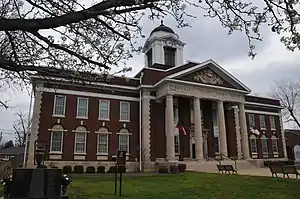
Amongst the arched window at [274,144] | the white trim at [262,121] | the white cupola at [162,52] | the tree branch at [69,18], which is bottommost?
the arched window at [274,144]

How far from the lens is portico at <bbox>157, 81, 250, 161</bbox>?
30172 mm

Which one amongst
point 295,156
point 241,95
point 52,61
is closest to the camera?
point 52,61

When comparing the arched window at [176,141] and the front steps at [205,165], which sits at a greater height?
the arched window at [176,141]

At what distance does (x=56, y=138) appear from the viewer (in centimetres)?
2841

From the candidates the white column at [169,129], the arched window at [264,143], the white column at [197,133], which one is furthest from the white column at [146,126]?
the arched window at [264,143]

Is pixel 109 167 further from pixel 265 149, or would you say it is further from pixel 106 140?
pixel 265 149

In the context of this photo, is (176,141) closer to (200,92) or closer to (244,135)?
(200,92)

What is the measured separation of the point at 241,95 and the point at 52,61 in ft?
102

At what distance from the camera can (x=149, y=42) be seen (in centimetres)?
4103

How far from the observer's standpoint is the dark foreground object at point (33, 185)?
28.8 ft

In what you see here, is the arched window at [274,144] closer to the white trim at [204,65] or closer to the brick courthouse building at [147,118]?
the brick courthouse building at [147,118]

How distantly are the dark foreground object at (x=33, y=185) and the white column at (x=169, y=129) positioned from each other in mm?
20782

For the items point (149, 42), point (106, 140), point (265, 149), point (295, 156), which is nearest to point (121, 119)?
point (106, 140)

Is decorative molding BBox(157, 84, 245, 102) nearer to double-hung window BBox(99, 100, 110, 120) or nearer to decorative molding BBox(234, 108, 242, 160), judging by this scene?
decorative molding BBox(234, 108, 242, 160)
